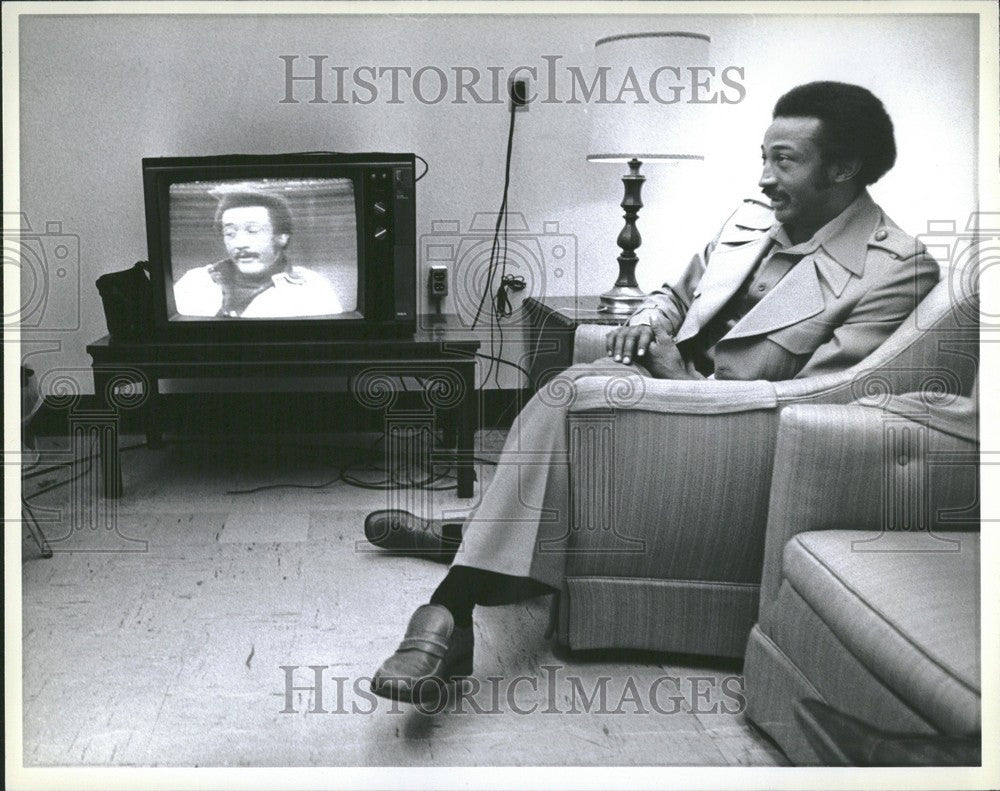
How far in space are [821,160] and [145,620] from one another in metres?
1.29

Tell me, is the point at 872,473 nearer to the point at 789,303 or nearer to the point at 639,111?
the point at 789,303

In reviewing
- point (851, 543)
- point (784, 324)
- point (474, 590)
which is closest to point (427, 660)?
point (474, 590)

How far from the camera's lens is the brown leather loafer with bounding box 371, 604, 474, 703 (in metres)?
1.52

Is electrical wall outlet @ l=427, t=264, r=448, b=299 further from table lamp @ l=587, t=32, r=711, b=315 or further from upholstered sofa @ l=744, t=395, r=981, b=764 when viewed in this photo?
upholstered sofa @ l=744, t=395, r=981, b=764

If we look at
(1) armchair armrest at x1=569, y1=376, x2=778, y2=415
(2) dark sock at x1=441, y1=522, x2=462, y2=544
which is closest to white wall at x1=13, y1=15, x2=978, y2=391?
(2) dark sock at x1=441, y1=522, x2=462, y2=544

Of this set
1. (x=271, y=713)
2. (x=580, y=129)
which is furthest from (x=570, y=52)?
(x=271, y=713)

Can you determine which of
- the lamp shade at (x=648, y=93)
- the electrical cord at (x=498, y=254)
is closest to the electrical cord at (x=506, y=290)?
the electrical cord at (x=498, y=254)

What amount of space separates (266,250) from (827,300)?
135cm

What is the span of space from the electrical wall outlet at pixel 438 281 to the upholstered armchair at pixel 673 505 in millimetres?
1030

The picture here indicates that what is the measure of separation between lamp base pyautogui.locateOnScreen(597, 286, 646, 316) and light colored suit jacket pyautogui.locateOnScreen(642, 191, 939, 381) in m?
0.49

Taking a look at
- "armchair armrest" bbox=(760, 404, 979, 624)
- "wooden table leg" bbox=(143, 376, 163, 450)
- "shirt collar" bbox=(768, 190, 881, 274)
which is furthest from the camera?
"wooden table leg" bbox=(143, 376, 163, 450)

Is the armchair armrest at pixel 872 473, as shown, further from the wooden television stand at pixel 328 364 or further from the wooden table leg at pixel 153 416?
the wooden table leg at pixel 153 416

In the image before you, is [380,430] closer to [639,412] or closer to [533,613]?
[533,613]

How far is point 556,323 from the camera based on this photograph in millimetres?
2246
